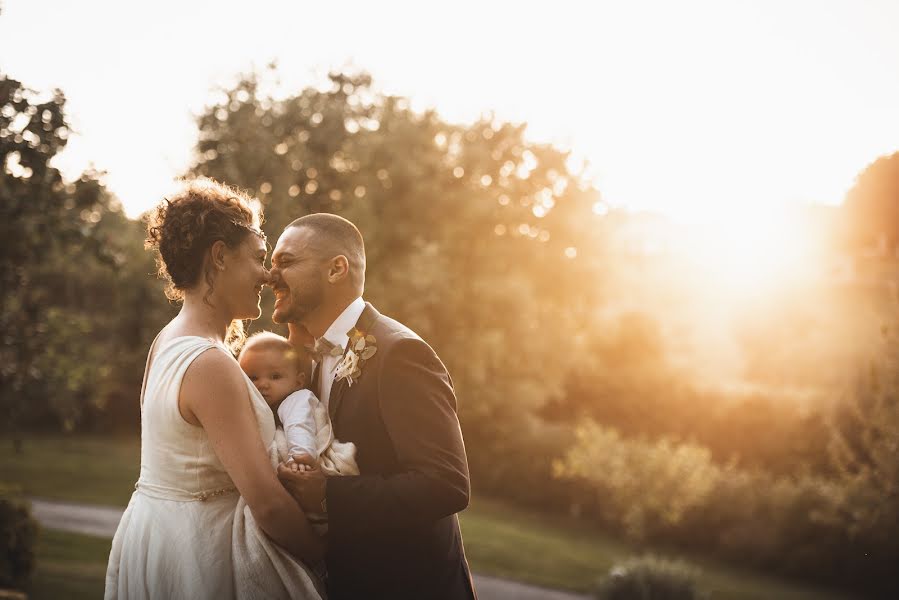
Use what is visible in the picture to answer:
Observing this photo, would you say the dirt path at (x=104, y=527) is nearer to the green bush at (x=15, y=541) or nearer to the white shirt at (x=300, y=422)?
the green bush at (x=15, y=541)

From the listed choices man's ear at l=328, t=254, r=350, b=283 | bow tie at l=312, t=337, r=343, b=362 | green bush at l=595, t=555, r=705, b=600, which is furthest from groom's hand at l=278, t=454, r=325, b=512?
green bush at l=595, t=555, r=705, b=600

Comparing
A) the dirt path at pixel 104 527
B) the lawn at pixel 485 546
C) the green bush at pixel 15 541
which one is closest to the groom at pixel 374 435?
the green bush at pixel 15 541

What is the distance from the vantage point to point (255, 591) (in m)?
2.85

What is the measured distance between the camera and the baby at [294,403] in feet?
9.73

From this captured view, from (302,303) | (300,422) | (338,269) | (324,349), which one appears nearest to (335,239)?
(338,269)

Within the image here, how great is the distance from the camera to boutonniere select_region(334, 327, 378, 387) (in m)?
3.15

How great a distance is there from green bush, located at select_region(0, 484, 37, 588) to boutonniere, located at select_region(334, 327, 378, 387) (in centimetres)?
771

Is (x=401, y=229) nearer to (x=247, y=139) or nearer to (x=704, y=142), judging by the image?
(x=247, y=139)

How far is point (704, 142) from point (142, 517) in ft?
42.9

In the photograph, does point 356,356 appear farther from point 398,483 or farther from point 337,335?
point 398,483

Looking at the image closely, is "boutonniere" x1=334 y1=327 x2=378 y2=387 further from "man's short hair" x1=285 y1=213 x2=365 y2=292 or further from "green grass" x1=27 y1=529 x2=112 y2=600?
"green grass" x1=27 y1=529 x2=112 y2=600

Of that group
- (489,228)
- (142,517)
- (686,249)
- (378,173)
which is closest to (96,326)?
(378,173)

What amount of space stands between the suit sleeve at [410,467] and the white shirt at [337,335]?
286 millimetres

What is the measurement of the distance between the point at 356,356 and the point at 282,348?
0.35 m
